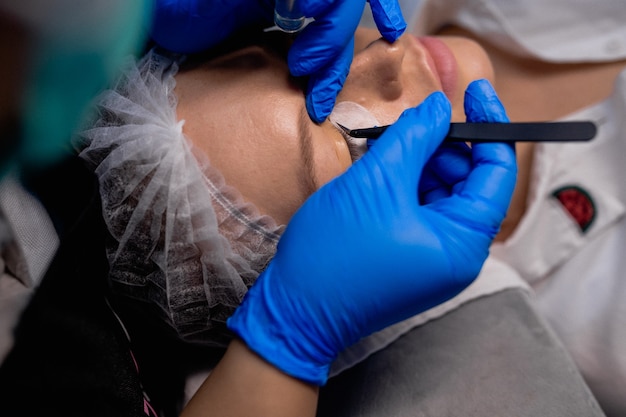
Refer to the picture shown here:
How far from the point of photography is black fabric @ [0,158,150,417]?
766 millimetres

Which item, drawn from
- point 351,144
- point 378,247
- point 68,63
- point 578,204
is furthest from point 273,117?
point 578,204

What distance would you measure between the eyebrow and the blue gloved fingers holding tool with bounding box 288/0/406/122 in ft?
0.08

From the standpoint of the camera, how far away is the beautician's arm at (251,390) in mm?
796

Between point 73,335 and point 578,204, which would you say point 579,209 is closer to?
point 578,204

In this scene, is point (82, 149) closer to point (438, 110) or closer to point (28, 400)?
point (28, 400)

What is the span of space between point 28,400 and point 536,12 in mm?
1539

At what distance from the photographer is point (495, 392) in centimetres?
103

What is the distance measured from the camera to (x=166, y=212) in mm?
861

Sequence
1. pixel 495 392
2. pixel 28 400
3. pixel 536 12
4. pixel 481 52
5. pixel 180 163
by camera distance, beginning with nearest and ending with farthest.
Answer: pixel 28 400
pixel 180 163
pixel 495 392
pixel 481 52
pixel 536 12

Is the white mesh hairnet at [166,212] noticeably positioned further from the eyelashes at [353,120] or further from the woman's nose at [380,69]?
the woman's nose at [380,69]

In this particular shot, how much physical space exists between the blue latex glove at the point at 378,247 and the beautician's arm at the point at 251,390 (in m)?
0.02

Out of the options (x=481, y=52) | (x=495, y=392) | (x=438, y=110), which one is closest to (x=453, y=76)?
(x=481, y=52)

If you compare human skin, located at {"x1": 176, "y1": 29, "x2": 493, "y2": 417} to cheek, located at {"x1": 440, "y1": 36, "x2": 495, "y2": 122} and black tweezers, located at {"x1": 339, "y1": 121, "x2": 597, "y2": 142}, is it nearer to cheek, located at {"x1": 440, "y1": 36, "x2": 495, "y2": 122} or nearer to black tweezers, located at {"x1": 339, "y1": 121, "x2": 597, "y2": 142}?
cheek, located at {"x1": 440, "y1": 36, "x2": 495, "y2": 122}

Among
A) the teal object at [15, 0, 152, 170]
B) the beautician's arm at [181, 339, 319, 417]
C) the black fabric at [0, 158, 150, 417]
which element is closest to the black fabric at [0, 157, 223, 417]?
the black fabric at [0, 158, 150, 417]
